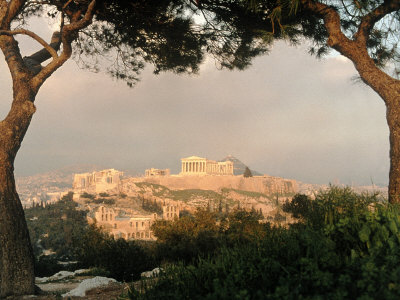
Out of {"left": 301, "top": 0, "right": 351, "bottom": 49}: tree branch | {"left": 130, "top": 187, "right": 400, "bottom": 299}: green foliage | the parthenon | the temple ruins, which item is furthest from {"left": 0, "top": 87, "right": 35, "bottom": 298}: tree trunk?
the parthenon

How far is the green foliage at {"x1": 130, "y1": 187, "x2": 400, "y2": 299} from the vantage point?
2.68m

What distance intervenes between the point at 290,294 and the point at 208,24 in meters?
7.90

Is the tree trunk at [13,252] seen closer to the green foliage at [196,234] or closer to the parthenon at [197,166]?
Answer: the green foliage at [196,234]

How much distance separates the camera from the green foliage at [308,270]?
2.68 m

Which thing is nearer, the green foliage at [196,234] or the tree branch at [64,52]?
the tree branch at [64,52]

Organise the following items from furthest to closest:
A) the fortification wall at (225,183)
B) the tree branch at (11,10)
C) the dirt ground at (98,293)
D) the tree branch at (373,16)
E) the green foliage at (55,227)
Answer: the fortification wall at (225,183), the green foliage at (55,227), the tree branch at (11,10), the tree branch at (373,16), the dirt ground at (98,293)

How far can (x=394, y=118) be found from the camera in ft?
20.8

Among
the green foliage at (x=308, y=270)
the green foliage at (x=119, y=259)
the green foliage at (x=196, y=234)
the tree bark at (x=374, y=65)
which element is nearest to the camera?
the green foliage at (x=308, y=270)

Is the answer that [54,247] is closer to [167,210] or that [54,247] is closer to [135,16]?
[167,210]

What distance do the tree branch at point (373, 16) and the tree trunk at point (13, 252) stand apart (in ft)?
22.7

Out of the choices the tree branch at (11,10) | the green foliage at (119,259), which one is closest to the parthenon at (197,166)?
the green foliage at (119,259)

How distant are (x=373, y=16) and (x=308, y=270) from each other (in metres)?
6.38

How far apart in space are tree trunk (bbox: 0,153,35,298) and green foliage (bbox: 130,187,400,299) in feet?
10.7

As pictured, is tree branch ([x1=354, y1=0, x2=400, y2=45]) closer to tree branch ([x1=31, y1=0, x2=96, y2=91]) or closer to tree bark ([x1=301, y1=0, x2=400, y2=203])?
tree bark ([x1=301, y1=0, x2=400, y2=203])
